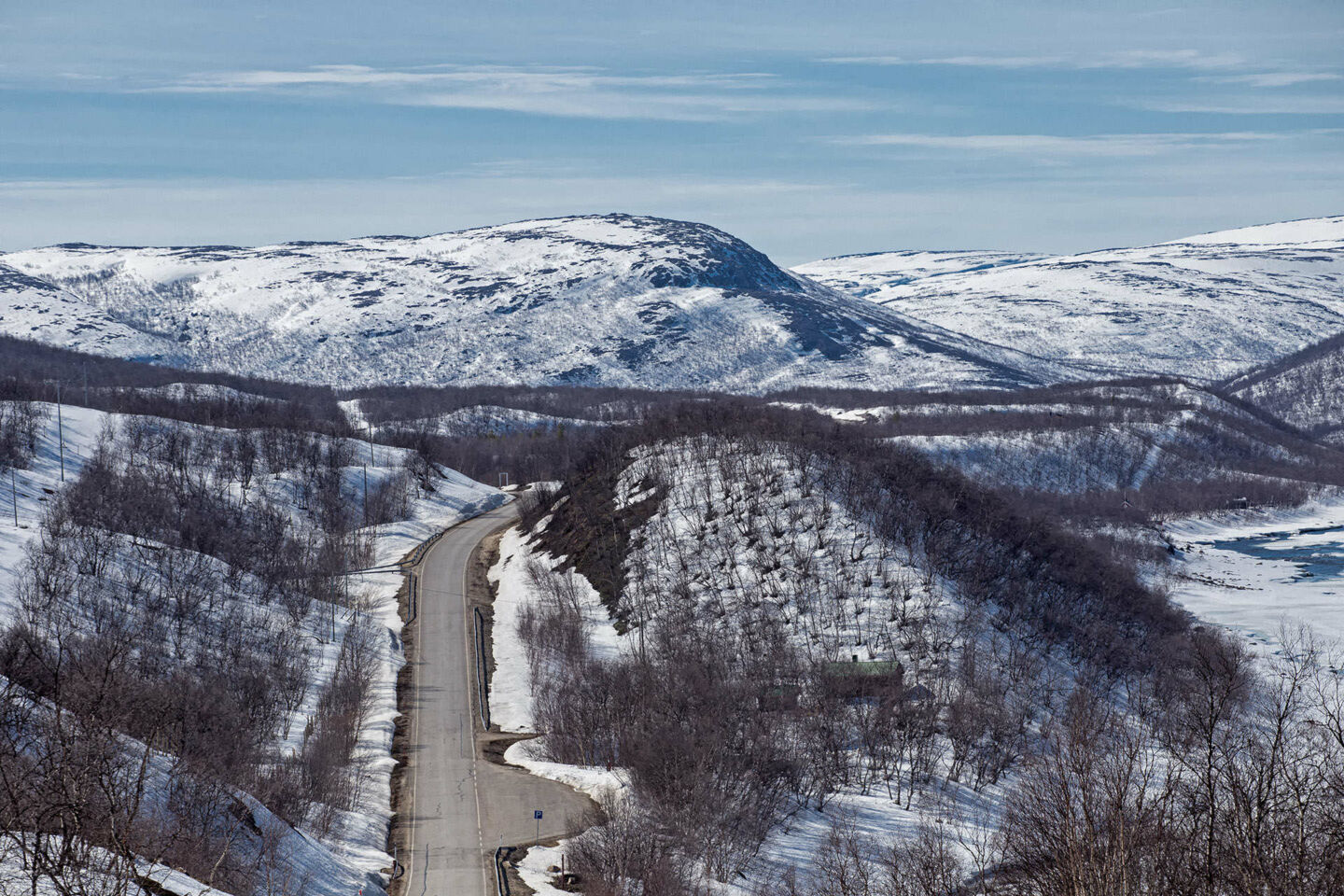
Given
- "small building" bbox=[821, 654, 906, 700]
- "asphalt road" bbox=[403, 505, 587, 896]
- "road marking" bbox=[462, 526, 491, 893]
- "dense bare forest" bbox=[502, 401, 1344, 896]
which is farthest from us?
"small building" bbox=[821, 654, 906, 700]

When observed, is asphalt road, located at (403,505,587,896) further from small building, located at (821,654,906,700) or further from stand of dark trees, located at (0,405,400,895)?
small building, located at (821,654,906,700)

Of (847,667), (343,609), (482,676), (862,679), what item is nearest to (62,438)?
(343,609)

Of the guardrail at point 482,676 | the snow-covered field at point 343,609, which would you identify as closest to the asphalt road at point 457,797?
the guardrail at point 482,676

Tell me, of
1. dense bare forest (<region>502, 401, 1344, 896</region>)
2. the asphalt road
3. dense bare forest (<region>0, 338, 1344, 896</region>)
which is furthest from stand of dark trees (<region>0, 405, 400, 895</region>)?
dense bare forest (<region>502, 401, 1344, 896</region>)

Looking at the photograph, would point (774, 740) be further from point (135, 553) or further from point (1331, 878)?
point (135, 553)

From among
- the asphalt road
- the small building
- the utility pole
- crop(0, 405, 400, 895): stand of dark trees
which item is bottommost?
the asphalt road

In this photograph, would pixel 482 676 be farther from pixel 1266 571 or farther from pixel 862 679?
pixel 1266 571
